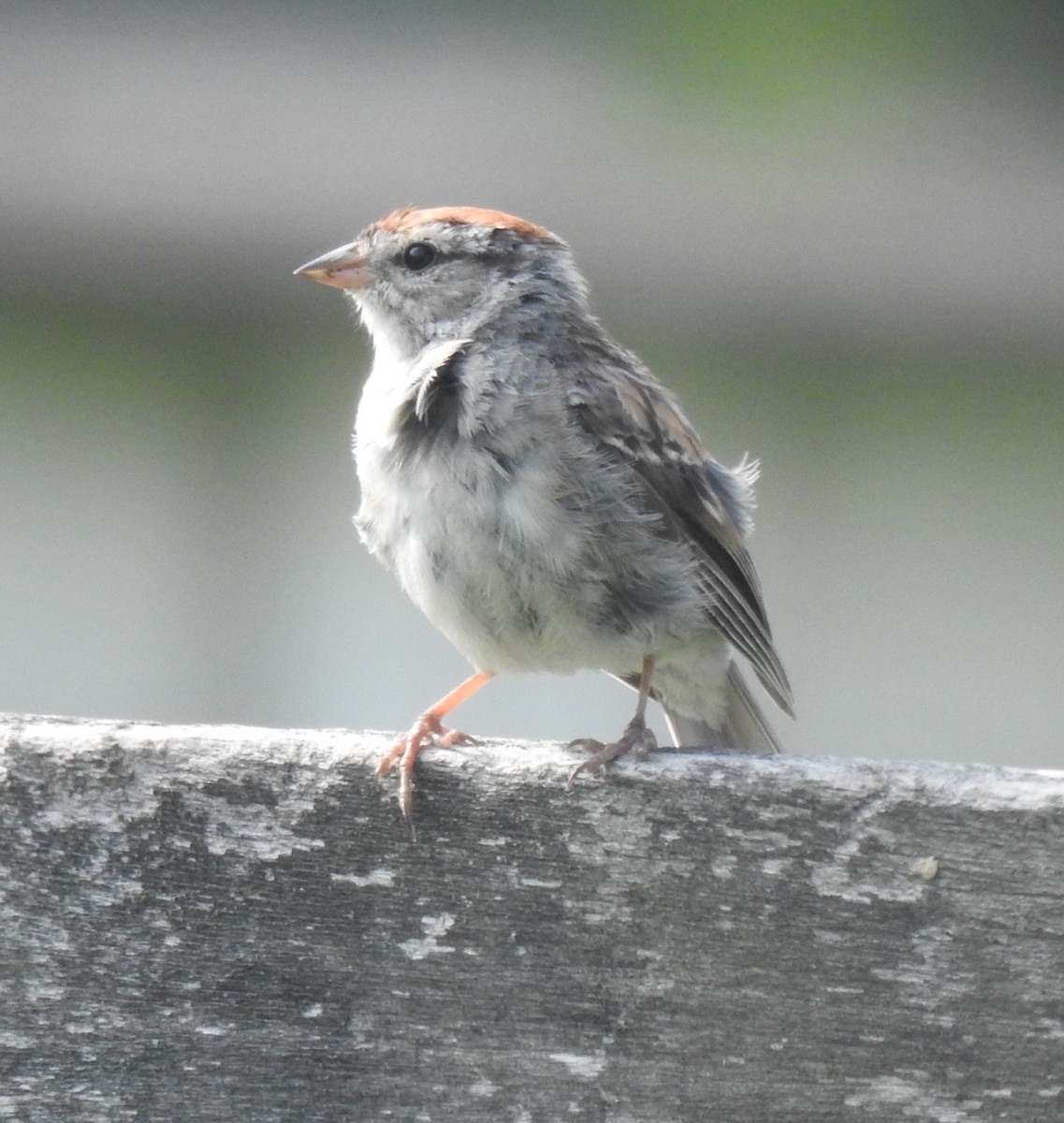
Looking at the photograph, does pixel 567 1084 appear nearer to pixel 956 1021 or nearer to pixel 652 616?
pixel 956 1021

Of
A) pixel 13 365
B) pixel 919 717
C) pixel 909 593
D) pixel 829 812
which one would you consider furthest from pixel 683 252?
pixel 829 812

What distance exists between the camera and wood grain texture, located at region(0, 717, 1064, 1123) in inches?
73.7

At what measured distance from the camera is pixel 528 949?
1918 millimetres

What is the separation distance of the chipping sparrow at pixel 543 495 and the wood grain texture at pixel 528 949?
83 cm

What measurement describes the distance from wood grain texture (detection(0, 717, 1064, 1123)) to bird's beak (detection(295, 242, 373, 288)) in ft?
6.76

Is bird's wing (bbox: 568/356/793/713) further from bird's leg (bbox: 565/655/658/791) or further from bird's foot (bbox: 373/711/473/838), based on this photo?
bird's foot (bbox: 373/711/473/838)

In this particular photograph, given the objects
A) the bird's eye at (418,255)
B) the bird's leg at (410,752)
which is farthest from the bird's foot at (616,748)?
the bird's eye at (418,255)

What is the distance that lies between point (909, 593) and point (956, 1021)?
4498 mm

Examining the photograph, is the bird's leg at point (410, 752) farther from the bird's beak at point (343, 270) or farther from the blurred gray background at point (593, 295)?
the blurred gray background at point (593, 295)

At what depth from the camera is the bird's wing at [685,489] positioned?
3.31m

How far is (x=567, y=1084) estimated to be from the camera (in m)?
1.89

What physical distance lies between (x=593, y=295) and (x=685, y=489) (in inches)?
94.7

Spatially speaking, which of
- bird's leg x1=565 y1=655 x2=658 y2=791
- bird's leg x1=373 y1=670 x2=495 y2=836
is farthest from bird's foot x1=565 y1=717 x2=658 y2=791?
bird's leg x1=373 y1=670 x2=495 y2=836

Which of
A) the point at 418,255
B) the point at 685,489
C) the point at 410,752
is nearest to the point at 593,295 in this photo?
the point at 418,255
